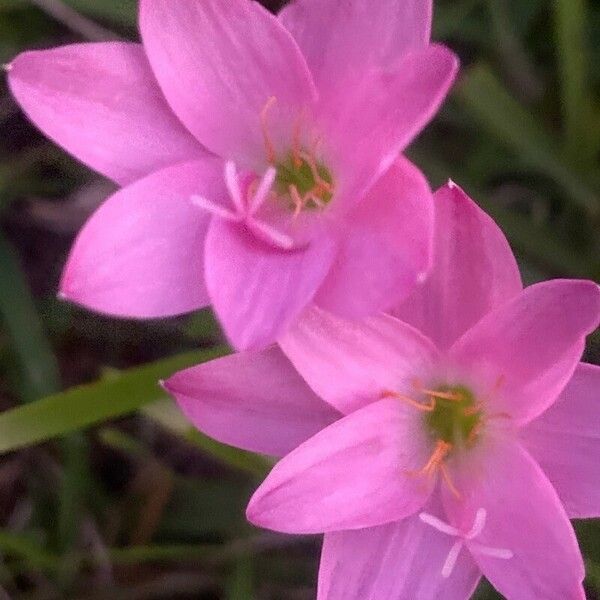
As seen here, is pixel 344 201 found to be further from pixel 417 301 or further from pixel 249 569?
pixel 249 569

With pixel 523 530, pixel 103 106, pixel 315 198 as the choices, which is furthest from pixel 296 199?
pixel 523 530

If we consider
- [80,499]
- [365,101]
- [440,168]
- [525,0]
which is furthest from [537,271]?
[80,499]

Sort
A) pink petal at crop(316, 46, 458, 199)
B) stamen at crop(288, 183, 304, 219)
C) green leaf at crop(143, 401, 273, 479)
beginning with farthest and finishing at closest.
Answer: green leaf at crop(143, 401, 273, 479) → stamen at crop(288, 183, 304, 219) → pink petal at crop(316, 46, 458, 199)

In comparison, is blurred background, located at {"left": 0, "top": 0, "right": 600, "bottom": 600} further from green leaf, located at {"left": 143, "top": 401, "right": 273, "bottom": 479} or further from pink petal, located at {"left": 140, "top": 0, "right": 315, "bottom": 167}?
pink petal, located at {"left": 140, "top": 0, "right": 315, "bottom": 167}

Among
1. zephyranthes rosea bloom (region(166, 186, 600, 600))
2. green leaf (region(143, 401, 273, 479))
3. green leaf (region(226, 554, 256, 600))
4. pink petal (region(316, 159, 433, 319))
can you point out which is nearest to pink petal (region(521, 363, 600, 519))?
zephyranthes rosea bloom (region(166, 186, 600, 600))

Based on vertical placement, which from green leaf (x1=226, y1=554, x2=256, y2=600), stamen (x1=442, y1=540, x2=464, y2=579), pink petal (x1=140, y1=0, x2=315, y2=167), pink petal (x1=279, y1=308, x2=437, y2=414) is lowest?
green leaf (x1=226, y1=554, x2=256, y2=600)

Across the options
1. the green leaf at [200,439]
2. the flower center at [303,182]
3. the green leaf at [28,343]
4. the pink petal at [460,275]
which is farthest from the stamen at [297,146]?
the green leaf at [28,343]

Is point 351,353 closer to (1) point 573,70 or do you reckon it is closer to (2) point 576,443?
(2) point 576,443
